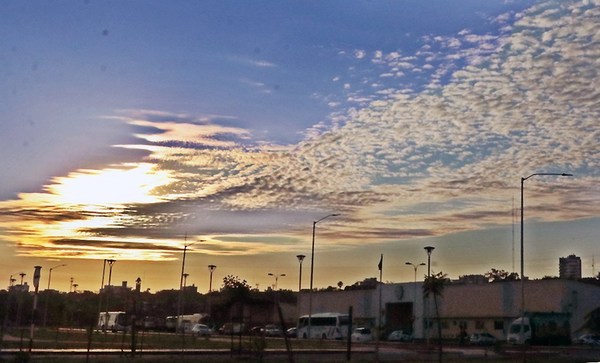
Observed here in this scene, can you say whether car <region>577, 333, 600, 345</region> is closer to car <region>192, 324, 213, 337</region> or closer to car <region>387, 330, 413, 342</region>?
car <region>387, 330, 413, 342</region>

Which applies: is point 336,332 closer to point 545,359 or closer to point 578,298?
point 578,298

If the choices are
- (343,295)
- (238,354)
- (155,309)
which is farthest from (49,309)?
(238,354)

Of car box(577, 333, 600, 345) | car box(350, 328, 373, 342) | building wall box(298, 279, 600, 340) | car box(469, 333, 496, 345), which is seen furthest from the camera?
car box(350, 328, 373, 342)

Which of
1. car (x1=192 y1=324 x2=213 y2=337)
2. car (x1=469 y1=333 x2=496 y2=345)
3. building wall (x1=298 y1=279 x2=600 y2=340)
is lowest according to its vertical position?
car (x1=192 y1=324 x2=213 y2=337)

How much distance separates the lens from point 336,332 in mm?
94938

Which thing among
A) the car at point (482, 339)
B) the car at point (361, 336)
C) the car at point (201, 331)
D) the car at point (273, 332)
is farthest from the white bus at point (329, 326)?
the car at point (482, 339)

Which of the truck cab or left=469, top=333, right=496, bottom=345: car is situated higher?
the truck cab

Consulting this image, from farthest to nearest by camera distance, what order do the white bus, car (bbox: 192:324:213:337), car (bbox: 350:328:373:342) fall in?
the white bus < car (bbox: 192:324:213:337) < car (bbox: 350:328:373:342)

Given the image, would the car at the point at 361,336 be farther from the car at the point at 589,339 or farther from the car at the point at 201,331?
the car at the point at 589,339

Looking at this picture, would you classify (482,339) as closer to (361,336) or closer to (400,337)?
(400,337)

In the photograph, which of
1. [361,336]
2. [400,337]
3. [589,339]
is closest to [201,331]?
[361,336]

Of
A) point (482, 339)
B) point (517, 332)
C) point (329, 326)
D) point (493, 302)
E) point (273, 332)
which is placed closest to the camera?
point (517, 332)

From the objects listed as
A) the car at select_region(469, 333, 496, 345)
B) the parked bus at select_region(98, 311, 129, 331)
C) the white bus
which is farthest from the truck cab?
the parked bus at select_region(98, 311, 129, 331)

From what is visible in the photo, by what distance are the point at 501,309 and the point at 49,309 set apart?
85.9 m
